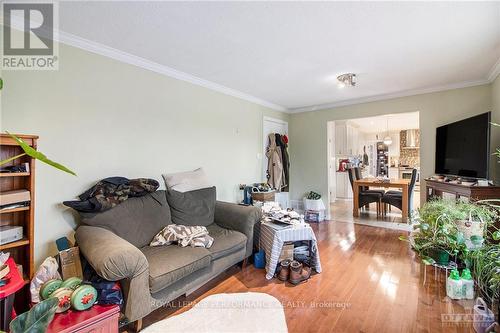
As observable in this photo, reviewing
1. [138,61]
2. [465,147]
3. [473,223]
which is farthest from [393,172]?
[138,61]

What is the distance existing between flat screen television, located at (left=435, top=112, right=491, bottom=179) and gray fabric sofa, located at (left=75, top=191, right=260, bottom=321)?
2.57m

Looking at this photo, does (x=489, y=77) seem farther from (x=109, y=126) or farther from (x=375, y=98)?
(x=109, y=126)

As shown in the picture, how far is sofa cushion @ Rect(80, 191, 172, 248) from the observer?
1.92m

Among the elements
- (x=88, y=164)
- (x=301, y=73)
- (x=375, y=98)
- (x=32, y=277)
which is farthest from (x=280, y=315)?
(x=375, y=98)

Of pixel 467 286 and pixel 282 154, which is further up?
pixel 282 154

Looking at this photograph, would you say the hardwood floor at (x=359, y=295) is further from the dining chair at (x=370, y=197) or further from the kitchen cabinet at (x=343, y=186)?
the kitchen cabinet at (x=343, y=186)

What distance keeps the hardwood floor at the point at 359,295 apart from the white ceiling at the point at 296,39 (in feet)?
7.52

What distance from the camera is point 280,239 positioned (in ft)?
7.68

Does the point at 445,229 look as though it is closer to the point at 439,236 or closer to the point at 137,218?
the point at 439,236

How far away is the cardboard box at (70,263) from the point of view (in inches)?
69.8

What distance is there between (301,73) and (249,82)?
75 cm

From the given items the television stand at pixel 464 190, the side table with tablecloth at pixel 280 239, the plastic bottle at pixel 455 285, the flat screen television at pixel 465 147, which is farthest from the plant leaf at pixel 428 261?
the flat screen television at pixel 465 147

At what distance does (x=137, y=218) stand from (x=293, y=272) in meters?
1.56

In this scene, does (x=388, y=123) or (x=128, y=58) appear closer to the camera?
(x=128, y=58)
